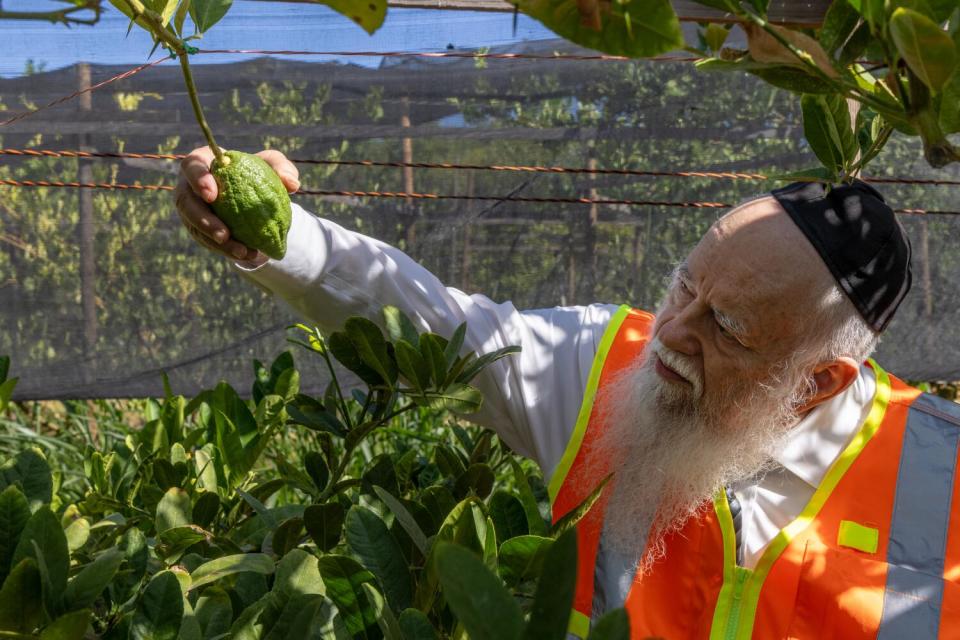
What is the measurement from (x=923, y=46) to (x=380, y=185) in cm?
232

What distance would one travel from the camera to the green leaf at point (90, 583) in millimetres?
731

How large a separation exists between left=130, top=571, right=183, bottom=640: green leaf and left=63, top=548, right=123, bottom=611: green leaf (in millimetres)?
39

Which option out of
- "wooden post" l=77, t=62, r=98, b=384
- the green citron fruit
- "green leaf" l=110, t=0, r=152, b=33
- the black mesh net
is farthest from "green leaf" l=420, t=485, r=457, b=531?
"wooden post" l=77, t=62, r=98, b=384

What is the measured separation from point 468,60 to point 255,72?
0.57 metres

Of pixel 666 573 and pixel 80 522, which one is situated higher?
pixel 80 522

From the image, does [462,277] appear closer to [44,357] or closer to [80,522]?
[44,357]

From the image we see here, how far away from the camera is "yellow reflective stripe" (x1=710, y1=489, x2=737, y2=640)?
57.8 inches

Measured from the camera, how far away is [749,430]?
5.26 feet

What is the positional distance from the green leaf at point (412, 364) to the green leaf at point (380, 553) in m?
0.30

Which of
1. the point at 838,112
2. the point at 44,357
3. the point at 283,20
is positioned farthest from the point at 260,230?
the point at 44,357

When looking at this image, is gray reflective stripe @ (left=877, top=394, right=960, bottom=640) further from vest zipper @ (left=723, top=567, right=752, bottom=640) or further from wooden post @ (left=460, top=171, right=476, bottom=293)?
wooden post @ (left=460, top=171, right=476, bottom=293)

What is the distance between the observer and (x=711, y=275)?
1.55 m

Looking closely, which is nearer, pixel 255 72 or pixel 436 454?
pixel 436 454

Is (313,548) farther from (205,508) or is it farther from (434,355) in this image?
(434,355)
